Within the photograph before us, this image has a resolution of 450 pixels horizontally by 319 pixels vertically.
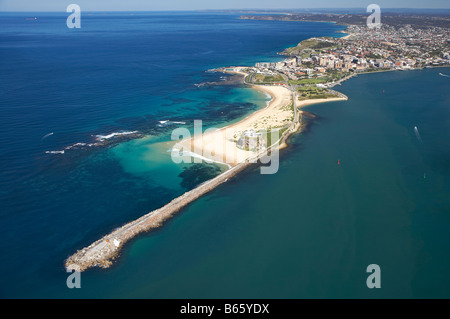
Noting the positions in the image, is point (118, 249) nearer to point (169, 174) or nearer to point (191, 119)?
point (169, 174)

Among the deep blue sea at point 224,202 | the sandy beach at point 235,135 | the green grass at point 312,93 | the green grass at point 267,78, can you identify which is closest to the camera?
the deep blue sea at point 224,202

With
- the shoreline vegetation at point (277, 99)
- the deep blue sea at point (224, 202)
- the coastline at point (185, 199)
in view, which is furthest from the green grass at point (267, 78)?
the coastline at point (185, 199)

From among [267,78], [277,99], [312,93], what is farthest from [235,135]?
[267,78]

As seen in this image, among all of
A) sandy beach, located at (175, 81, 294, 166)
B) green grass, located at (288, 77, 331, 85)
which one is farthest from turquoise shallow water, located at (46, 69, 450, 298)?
green grass, located at (288, 77, 331, 85)

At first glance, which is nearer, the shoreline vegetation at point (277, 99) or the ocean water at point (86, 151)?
the ocean water at point (86, 151)

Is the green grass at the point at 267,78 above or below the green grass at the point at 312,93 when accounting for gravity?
above

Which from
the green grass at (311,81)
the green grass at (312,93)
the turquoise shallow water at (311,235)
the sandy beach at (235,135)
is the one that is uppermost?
the green grass at (311,81)

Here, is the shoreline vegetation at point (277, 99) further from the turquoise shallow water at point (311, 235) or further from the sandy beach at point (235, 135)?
the turquoise shallow water at point (311, 235)
